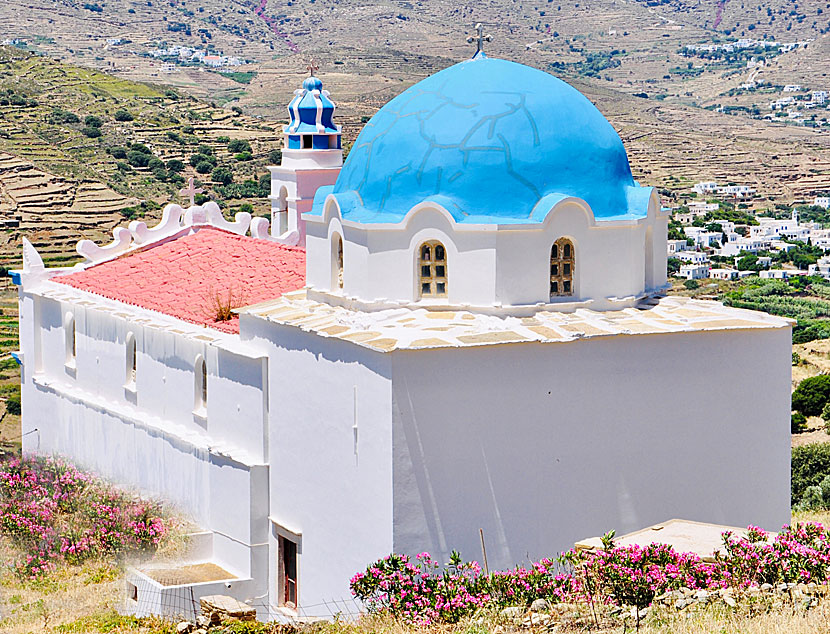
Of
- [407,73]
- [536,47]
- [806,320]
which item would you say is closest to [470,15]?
[536,47]

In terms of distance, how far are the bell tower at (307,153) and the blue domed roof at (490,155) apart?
7.62 meters

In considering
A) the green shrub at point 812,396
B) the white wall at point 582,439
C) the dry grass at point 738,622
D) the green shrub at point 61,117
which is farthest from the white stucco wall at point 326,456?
the green shrub at point 61,117

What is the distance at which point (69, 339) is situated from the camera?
22.2 meters

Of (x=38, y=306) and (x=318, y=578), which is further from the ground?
(x=38, y=306)

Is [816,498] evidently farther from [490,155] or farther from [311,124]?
[490,155]

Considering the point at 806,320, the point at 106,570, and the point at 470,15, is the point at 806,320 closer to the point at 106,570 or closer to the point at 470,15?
the point at 106,570

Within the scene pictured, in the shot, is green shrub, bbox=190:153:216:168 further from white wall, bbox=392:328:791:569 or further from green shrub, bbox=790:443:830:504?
white wall, bbox=392:328:791:569

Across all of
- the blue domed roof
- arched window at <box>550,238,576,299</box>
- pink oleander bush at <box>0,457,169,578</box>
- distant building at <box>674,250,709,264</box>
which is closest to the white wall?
arched window at <box>550,238,576,299</box>

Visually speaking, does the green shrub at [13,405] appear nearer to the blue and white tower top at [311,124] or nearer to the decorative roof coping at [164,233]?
the decorative roof coping at [164,233]

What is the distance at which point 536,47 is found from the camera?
156625mm

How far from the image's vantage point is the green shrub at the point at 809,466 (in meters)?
30.6

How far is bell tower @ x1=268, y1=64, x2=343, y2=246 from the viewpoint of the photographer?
2402 cm

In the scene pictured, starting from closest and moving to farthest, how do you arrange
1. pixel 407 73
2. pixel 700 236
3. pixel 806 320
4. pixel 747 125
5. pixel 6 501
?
pixel 6 501 < pixel 806 320 < pixel 700 236 < pixel 407 73 < pixel 747 125

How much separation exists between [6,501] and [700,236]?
245 ft
